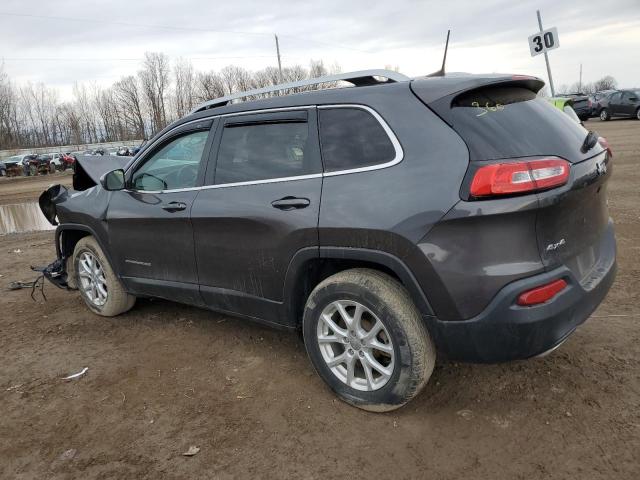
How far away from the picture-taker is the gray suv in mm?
2482

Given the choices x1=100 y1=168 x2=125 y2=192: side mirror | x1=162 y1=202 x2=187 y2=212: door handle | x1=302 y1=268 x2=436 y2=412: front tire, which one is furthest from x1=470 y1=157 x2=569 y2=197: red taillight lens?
x1=100 y1=168 x2=125 y2=192: side mirror

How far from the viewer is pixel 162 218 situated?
13.0ft

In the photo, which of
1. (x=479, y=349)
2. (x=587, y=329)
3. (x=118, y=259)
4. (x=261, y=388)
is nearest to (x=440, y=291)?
(x=479, y=349)

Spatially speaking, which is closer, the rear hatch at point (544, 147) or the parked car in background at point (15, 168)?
the rear hatch at point (544, 147)

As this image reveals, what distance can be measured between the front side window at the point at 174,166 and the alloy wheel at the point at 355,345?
1518 mm

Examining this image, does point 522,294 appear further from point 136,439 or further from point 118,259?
point 118,259

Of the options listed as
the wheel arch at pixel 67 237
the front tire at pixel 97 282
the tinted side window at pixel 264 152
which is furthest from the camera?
the wheel arch at pixel 67 237

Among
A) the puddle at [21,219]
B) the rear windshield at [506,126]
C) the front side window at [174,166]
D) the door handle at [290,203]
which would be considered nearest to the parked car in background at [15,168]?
the puddle at [21,219]

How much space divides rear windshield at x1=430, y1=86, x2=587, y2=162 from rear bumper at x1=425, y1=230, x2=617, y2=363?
2.03 ft

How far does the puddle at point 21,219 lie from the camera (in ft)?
37.3

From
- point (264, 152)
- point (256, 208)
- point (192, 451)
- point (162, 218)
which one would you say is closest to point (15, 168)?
point (162, 218)

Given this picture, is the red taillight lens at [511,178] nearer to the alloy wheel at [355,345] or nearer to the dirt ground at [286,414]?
the alloy wheel at [355,345]

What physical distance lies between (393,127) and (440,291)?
2.96ft

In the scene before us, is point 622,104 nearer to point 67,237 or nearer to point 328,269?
→ point 67,237
